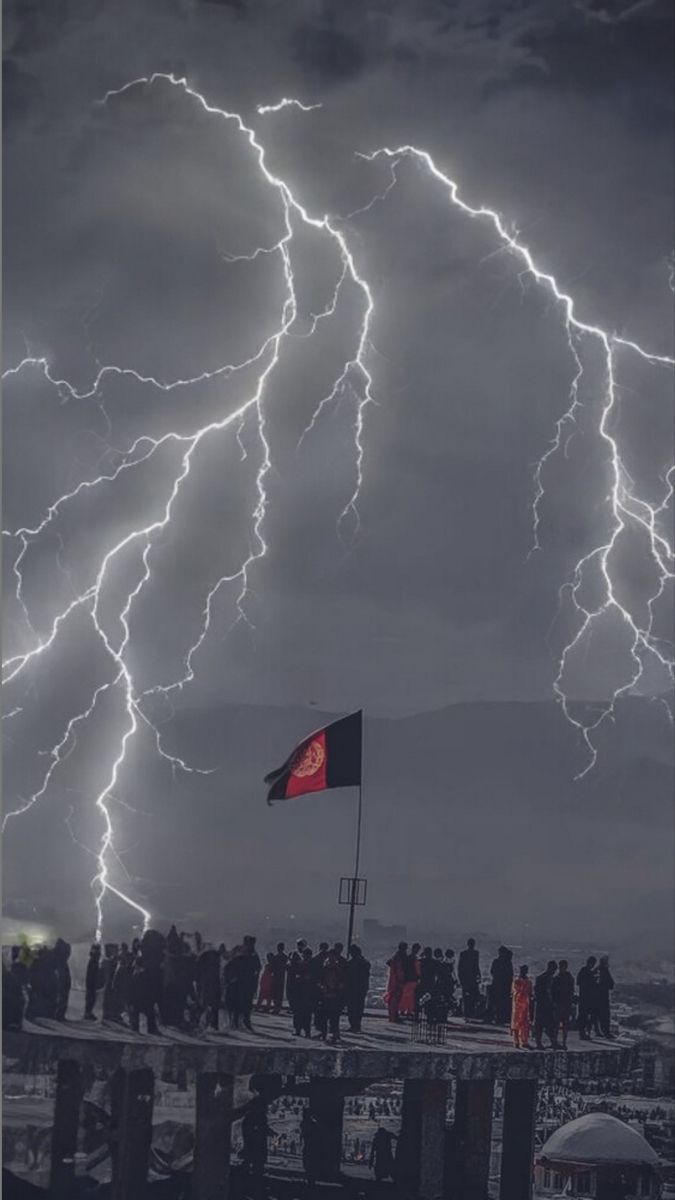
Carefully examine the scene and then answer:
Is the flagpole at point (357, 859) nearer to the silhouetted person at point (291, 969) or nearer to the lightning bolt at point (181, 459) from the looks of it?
the silhouetted person at point (291, 969)

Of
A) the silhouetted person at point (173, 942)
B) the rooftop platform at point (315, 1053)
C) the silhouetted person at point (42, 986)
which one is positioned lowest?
the rooftop platform at point (315, 1053)

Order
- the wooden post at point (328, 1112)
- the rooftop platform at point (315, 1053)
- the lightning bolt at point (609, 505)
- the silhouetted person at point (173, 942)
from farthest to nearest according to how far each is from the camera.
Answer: the lightning bolt at point (609, 505), the silhouetted person at point (173, 942), the wooden post at point (328, 1112), the rooftop platform at point (315, 1053)

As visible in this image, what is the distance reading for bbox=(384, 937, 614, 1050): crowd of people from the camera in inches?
185

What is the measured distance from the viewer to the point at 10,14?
5109mm

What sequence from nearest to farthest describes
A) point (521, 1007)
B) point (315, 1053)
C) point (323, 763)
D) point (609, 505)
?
point (315, 1053) → point (521, 1007) → point (323, 763) → point (609, 505)

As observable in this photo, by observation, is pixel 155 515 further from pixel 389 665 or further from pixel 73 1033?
pixel 73 1033

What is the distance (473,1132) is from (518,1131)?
0.46 feet

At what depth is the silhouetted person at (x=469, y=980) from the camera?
473 cm

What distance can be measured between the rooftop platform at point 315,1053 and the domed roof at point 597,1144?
0.14 meters

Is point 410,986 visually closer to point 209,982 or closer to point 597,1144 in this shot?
point 209,982

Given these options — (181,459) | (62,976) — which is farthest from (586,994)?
(181,459)

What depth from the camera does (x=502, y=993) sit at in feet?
15.5

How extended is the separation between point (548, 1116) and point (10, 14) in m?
3.84

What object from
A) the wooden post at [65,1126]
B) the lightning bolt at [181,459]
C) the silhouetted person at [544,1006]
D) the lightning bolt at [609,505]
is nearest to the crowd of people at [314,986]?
the silhouetted person at [544,1006]
